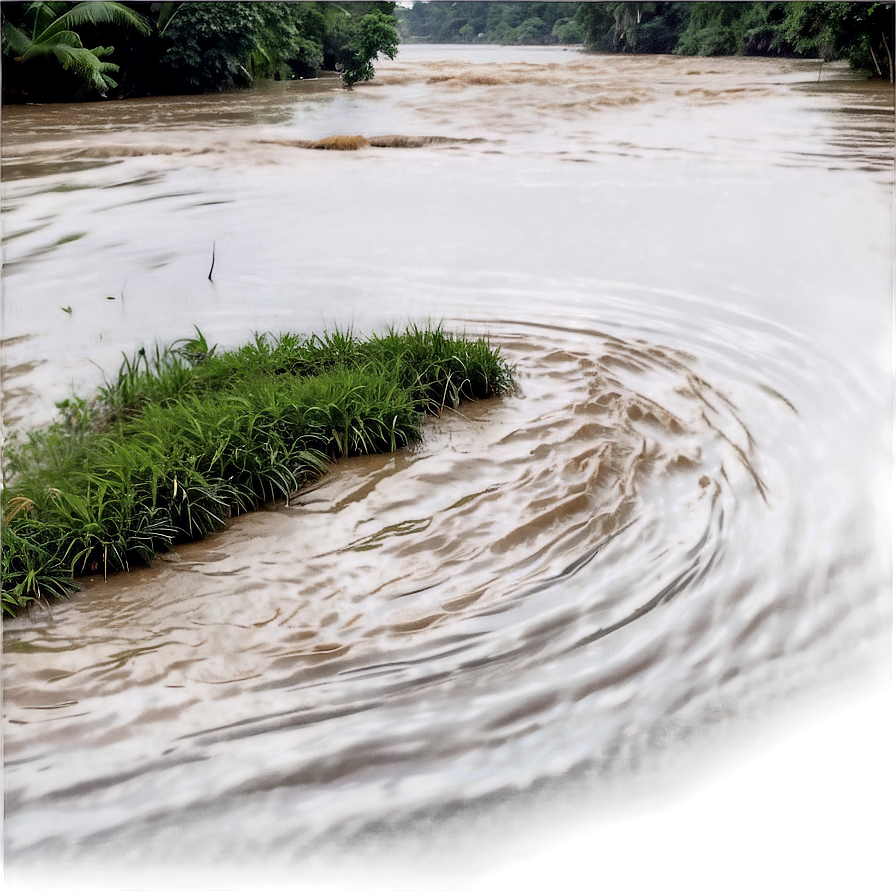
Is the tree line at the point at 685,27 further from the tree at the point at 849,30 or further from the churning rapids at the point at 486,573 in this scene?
the churning rapids at the point at 486,573

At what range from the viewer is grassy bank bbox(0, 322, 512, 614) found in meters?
3.31

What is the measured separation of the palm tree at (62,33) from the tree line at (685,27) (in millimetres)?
6357

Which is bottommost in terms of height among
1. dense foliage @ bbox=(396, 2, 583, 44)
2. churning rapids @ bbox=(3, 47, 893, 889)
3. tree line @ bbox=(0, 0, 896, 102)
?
churning rapids @ bbox=(3, 47, 893, 889)

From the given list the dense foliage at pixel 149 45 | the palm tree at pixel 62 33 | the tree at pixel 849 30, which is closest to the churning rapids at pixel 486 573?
the tree at pixel 849 30

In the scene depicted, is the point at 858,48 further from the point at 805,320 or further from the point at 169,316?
the point at 169,316

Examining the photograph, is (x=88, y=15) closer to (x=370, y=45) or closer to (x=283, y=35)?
(x=370, y=45)

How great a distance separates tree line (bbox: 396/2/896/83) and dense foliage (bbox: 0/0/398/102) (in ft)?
11.9

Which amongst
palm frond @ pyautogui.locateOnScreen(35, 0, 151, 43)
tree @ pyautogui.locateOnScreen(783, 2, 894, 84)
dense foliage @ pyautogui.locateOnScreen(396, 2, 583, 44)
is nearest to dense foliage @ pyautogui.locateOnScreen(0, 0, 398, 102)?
palm frond @ pyautogui.locateOnScreen(35, 0, 151, 43)

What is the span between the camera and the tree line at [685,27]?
39.4 feet

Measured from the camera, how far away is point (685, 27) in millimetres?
18031

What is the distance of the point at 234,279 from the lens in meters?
7.18

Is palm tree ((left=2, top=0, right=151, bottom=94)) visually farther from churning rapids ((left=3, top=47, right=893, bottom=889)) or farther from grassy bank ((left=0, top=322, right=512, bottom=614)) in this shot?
grassy bank ((left=0, top=322, right=512, bottom=614))

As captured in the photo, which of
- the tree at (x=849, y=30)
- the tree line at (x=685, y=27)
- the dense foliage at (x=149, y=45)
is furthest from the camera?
the dense foliage at (x=149, y=45)

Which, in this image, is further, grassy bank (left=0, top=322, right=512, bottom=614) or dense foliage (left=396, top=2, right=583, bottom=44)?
dense foliage (left=396, top=2, right=583, bottom=44)
